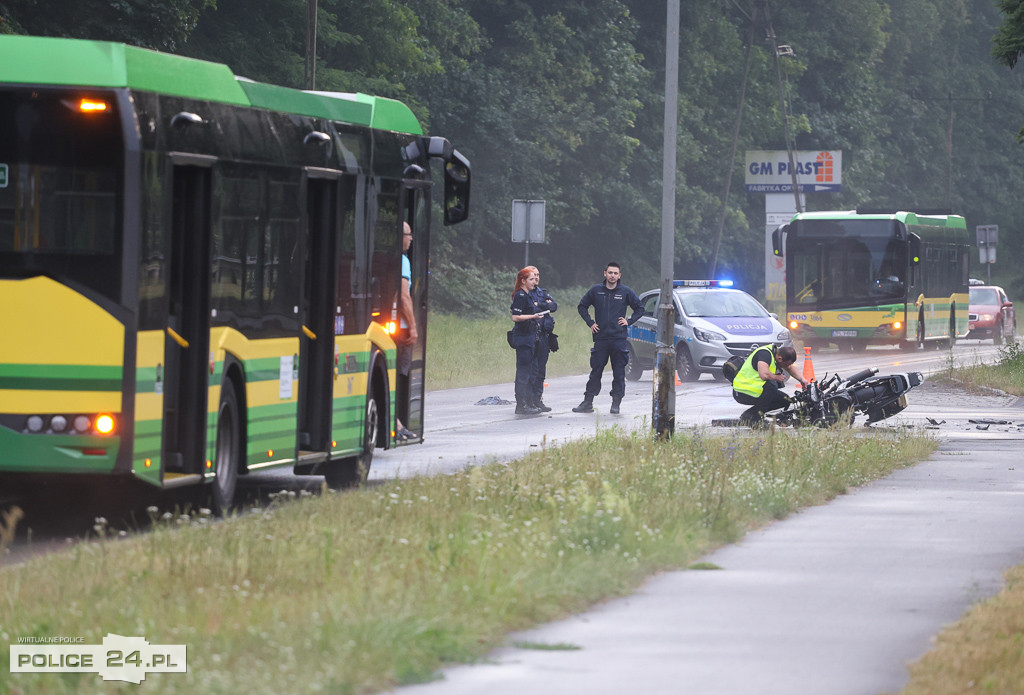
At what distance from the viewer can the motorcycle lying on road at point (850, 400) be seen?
19.7 meters

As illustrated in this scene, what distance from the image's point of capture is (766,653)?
297 inches

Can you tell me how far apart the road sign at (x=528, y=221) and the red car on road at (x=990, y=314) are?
77.4 ft

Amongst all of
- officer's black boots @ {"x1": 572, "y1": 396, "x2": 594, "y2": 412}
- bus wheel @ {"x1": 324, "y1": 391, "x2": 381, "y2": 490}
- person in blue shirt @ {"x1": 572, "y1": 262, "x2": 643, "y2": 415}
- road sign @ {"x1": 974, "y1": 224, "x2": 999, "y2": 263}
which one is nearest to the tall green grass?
person in blue shirt @ {"x1": 572, "y1": 262, "x2": 643, "y2": 415}

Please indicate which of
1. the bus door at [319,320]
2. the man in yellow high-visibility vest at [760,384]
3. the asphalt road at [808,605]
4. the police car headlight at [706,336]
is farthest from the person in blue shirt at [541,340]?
the bus door at [319,320]

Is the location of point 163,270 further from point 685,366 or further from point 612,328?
point 685,366

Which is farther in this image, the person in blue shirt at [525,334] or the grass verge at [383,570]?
the person in blue shirt at [525,334]

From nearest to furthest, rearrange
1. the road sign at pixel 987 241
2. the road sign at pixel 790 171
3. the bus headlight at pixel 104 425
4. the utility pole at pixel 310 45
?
the bus headlight at pixel 104 425
the utility pole at pixel 310 45
the road sign at pixel 987 241
the road sign at pixel 790 171

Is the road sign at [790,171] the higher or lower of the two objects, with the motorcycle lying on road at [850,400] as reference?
higher

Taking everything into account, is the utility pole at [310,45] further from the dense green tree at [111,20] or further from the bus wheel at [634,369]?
the bus wheel at [634,369]

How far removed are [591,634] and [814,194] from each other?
69369mm

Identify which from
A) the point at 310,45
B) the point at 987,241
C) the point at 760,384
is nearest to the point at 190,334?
the point at 760,384

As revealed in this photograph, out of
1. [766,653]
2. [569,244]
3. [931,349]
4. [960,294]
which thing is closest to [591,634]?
[766,653]

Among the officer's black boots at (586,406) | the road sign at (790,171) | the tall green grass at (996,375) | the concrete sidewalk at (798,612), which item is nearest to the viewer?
the concrete sidewalk at (798,612)

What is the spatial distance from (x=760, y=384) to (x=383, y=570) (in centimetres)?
1153
